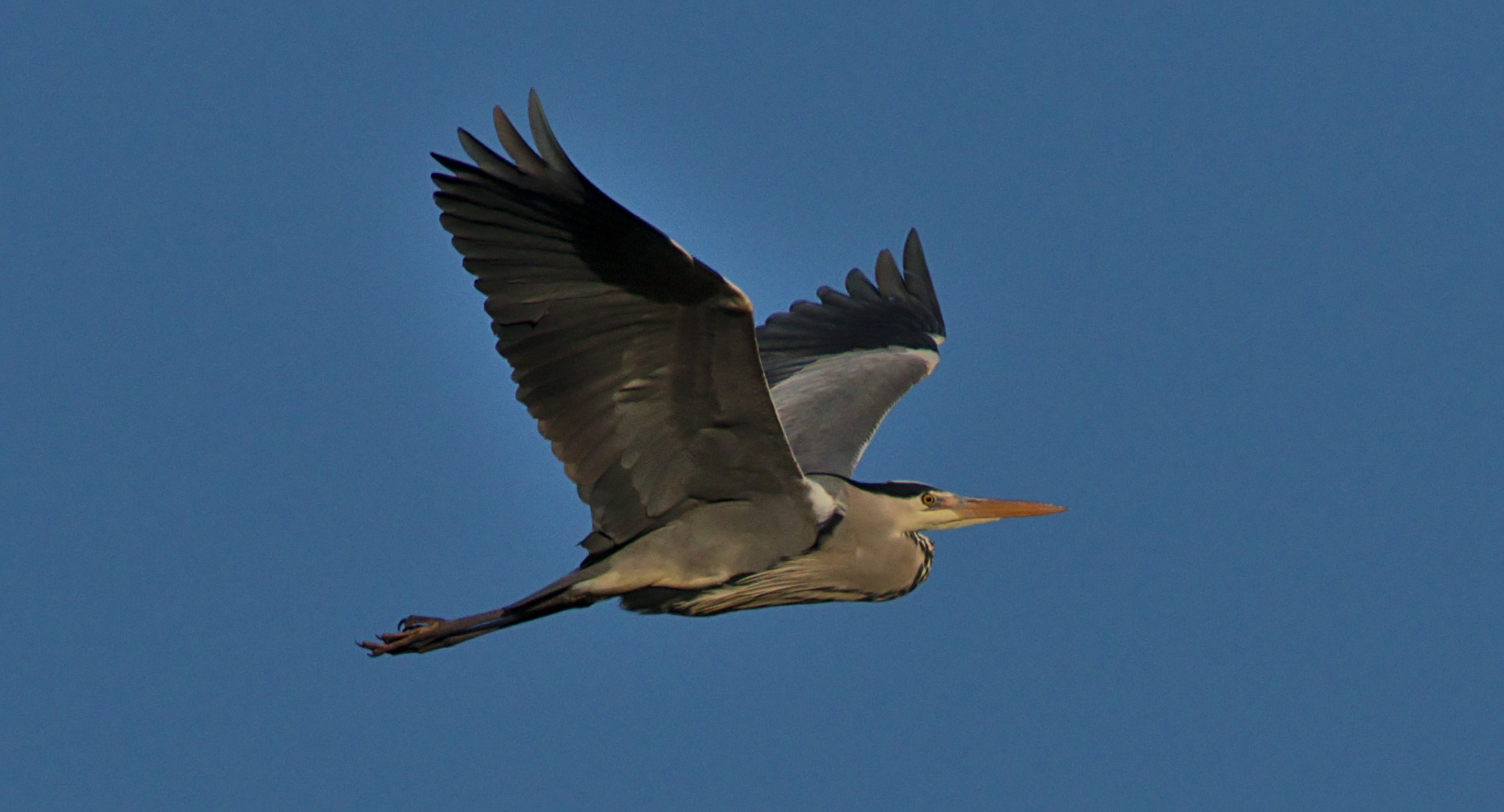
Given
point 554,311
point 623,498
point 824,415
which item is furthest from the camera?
point 824,415

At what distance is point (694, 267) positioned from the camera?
4.90m

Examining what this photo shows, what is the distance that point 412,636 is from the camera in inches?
245

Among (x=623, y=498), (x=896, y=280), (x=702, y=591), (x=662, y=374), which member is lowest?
(x=702, y=591)

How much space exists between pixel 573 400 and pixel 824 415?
2179mm

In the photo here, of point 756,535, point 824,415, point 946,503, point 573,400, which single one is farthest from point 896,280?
point 573,400

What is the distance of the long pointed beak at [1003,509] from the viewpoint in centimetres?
648

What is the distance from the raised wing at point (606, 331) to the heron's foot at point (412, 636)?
92cm

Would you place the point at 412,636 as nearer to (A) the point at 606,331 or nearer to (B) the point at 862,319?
(A) the point at 606,331

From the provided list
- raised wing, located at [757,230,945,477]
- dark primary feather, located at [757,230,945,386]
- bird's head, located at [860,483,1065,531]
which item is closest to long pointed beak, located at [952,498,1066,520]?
bird's head, located at [860,483,1065,531]

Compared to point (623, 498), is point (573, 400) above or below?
above

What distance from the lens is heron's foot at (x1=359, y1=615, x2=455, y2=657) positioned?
20.2 ft

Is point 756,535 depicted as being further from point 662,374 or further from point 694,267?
point 694,267

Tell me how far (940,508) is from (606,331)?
1886mm

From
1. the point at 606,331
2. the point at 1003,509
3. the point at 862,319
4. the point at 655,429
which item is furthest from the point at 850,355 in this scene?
the point at 606,331
